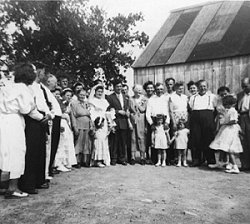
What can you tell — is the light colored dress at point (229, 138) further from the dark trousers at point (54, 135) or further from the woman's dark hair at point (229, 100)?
the dark trousers at point (54, 135)

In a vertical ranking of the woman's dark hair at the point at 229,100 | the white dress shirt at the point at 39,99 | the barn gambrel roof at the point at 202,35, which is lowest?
the white dress shirt at the point at 39,99

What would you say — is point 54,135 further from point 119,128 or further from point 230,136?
point 230,136

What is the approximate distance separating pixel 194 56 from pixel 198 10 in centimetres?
341

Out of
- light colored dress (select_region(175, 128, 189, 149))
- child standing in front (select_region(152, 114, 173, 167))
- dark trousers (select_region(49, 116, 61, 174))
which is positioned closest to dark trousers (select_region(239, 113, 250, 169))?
light colored dress (select_region(175, 128, 189, 149))

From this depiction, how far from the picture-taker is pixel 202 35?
13523 mm

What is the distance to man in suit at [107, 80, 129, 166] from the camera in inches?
287

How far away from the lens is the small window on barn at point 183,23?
14.5 meters

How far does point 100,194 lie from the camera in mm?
4379

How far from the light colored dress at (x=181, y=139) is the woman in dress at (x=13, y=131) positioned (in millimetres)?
3835

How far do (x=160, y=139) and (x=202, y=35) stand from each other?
319 inches

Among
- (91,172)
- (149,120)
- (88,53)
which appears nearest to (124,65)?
(88,53)

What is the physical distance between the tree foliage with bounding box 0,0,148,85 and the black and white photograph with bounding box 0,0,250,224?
4.68 m

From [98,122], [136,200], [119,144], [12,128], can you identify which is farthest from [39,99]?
[119,144]

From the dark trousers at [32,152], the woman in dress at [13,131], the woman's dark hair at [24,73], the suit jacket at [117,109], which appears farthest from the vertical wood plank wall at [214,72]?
the woman in dress at [13,131]
